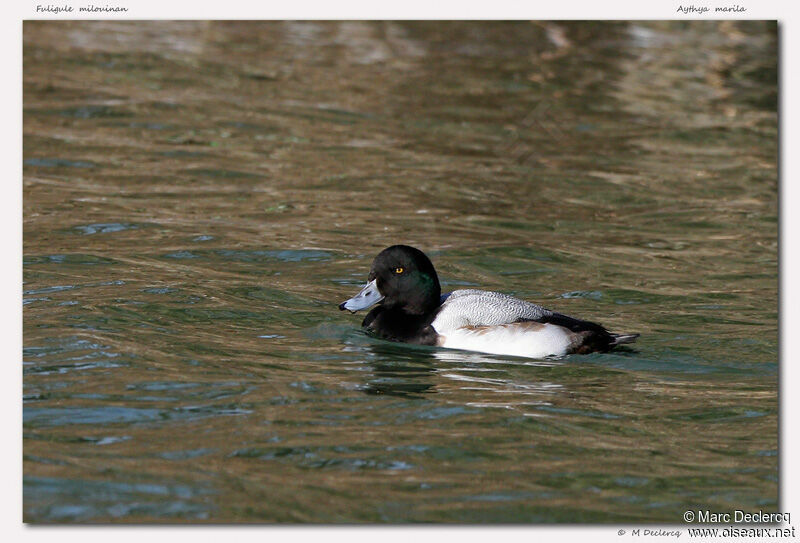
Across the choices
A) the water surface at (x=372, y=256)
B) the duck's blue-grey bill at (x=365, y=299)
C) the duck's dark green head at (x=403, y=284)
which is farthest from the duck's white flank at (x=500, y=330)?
the duck's blue-grey bill at (x=365, y=299)

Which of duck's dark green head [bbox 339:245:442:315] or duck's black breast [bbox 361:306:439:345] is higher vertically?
duck's dark green head [bbox 339:245:442:315]

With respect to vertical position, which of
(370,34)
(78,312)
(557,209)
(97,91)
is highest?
(370,34)

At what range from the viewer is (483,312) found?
30.6 feet

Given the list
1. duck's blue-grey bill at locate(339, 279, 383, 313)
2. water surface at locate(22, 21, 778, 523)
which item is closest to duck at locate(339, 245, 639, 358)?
duck's blue-grey bill at locate(339, 279, 383, 313)

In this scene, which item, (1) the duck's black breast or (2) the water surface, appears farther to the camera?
(1) the duck's black breast

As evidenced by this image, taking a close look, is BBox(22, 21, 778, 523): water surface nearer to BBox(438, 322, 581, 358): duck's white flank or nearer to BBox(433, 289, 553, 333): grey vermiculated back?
BBox(438, 322, 581, 358): duck's white flank

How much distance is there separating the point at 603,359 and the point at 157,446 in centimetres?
367

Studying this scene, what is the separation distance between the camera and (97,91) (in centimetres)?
1825

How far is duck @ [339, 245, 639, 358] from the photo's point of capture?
30.1 ft

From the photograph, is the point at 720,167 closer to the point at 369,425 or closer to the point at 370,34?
the point at 370,34

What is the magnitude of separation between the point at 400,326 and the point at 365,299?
417 mm

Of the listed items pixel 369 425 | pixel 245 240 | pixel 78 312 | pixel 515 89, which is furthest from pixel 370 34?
pixel 369 425

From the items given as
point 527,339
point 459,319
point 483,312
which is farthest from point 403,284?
point 527,339

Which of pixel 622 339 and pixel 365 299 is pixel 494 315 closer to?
pixel 622 339
